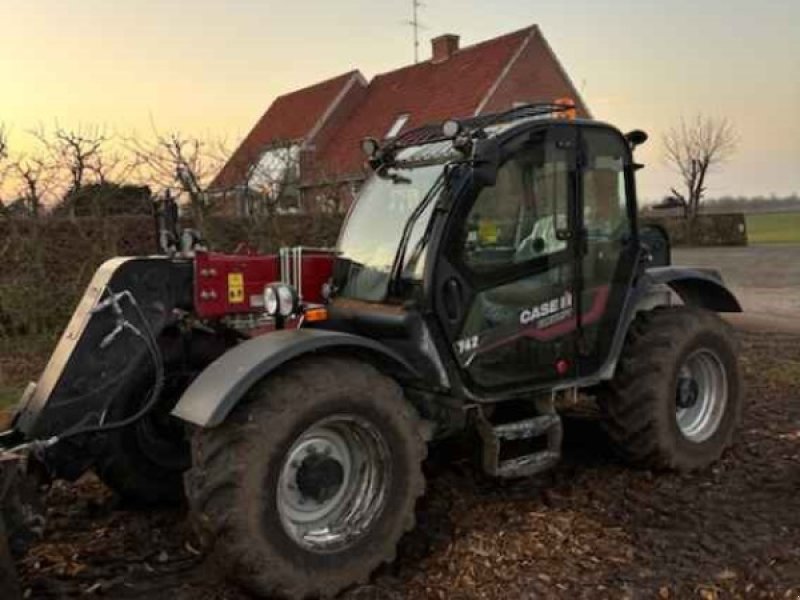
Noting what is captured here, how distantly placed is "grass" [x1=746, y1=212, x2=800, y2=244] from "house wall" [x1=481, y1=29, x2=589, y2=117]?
10277mm

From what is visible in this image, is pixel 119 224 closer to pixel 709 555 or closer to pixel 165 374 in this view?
pixel 165 374

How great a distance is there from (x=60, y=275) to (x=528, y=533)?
9.33m

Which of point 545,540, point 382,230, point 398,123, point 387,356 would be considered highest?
point 398,123

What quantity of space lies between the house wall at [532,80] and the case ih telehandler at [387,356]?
2380 centimetres

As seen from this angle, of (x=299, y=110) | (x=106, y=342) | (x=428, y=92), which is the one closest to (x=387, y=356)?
(x=106, y=342)

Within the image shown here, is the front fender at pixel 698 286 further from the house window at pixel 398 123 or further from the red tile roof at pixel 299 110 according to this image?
the red tile roof at pixel 299 110

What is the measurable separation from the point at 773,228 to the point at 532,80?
20.9m

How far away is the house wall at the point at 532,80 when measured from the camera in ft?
95.7

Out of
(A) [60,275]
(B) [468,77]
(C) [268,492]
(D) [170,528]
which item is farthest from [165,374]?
(B) [468,77]

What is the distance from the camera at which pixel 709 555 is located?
4.17 m

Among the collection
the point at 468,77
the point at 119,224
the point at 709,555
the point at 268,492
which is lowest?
the point at 709,555

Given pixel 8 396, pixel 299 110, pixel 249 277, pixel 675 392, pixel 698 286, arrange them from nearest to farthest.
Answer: pixel 249 277 < pixel 675 392 < pixel 698 286 < pixel 8 396 < pixel 299 110

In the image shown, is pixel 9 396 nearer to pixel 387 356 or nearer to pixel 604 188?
pixel 387 356

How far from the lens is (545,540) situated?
4.30 meters
